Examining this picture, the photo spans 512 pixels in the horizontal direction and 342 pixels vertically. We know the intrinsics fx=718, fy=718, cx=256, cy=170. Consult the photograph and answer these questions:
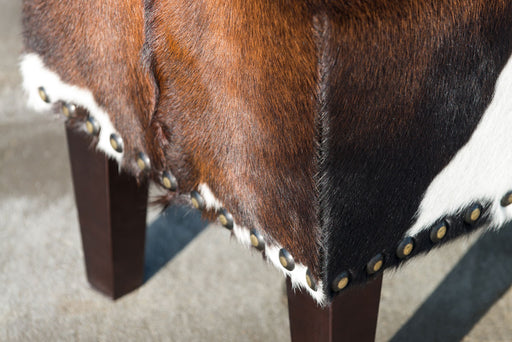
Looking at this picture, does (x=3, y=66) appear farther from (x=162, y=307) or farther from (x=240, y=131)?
(x=240, y=131)

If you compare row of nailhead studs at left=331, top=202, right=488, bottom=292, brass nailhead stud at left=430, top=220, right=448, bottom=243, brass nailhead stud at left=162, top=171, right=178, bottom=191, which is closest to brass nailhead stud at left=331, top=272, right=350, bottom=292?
row of nailhead studs at left=331, top=202, right=488, bottom=292

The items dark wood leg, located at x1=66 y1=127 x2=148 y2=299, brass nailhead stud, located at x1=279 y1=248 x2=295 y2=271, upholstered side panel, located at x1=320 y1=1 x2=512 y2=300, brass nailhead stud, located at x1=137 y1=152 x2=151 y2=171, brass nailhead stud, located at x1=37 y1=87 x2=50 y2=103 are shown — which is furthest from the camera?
dark wood leg, located at x1=66 y1=127 x2=148 y2=299

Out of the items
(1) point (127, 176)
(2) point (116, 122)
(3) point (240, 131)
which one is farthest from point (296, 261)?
(1) point (127, 176)

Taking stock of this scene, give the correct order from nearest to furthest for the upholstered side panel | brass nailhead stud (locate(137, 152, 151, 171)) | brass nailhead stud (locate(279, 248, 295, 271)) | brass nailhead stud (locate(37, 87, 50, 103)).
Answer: the upholstered side panel
brass nailhead stud (locate(279, 248, 295, 271))
brass nailhead stud (locate(137, 152, 151, 171))
brass nailhead stud (locate(37, 87, 50, 103))

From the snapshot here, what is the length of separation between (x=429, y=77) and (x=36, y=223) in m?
0.93

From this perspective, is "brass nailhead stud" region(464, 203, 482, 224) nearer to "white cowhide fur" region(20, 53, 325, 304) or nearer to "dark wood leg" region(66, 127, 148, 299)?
"white cowhide fur" region(20, 53, 325, 304)

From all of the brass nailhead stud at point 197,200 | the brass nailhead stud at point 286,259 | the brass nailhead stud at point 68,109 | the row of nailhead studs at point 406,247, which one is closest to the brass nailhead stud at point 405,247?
the row of nailhead studs at point 406,247

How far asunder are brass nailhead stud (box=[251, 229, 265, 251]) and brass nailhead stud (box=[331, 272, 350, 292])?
3.2 inches

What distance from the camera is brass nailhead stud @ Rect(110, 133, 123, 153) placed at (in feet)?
2.72

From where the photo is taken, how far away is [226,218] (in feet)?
2.45

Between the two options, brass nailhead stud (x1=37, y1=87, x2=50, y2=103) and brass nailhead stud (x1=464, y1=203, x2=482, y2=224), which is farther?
brass nailhead stud (x1=37, y1=87, x2=50, y2=103)

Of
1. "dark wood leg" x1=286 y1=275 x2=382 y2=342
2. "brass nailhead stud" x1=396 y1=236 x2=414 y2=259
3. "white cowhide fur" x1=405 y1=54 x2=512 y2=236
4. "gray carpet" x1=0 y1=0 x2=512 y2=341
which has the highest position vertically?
"white cowhide fur" x1=405 y1=54 x2=512 y2=236

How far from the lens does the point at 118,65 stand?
0.76 meters

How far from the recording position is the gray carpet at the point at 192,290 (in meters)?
1.12
